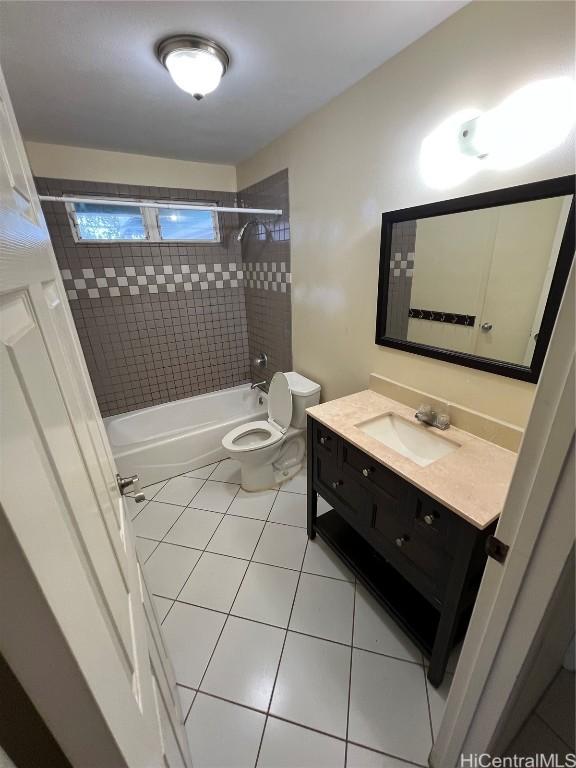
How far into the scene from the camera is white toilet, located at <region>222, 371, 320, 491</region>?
215 cm

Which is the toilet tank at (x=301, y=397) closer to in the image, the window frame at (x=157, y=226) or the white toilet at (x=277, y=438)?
the white toilet at (x=277, y=438)

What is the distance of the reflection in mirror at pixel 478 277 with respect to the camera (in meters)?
1.09

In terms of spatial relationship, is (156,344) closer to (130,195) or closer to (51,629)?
(130,195)

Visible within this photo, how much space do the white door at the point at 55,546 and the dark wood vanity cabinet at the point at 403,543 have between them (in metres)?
0.93

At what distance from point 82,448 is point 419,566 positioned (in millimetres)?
1221

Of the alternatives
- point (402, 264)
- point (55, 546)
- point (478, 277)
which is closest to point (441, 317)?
point (478, 277)

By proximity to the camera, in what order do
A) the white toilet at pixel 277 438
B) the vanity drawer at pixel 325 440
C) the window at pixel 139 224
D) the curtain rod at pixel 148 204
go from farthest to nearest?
1. the window at pixel 139 224
2. the white toilet at pixel 277 438
3. the curtain rod at pixel 148 204
4. the vanity drawer at pixel 325 440

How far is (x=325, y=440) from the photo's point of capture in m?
1.54

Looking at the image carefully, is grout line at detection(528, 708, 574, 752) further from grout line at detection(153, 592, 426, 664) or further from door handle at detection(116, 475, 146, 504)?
door handle at detection(116, 475, 146, 504)

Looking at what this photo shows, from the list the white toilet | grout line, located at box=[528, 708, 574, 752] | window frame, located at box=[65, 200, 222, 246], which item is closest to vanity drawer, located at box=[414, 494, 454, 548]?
grout line, located at box=[528, 708, 574, 752]

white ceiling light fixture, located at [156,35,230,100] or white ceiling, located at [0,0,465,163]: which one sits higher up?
white ceiling, located at [0,0,465,163]

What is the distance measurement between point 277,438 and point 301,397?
0.34m

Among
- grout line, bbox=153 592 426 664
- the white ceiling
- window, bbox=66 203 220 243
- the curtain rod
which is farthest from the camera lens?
window, bbox=66 203 220 243

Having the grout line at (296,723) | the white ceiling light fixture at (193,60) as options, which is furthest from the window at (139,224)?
the grout line at (296,723)
